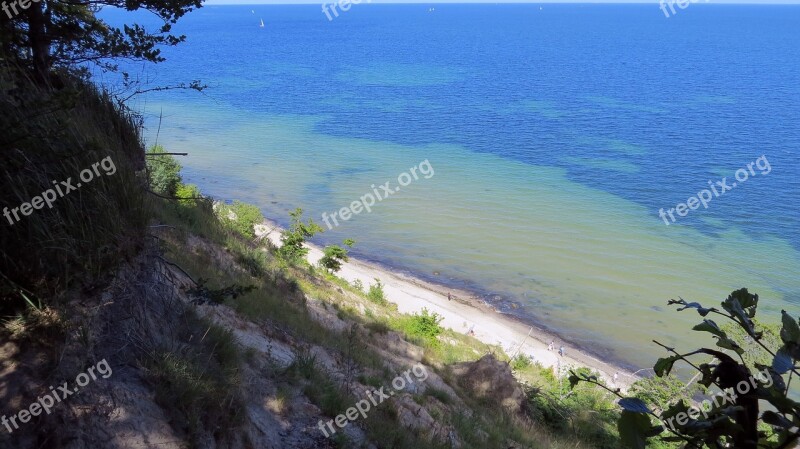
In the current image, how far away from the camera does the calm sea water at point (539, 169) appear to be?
2625 centimetres

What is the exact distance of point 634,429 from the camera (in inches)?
73.1

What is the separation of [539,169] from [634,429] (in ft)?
142

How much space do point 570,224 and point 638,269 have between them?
6325 millimetres

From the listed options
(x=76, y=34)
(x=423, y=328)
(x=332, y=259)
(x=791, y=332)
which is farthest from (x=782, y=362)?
(x=332, y=259)

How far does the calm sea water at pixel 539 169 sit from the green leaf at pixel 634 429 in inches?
324

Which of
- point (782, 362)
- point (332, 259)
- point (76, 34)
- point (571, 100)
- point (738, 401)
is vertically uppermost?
point (571, 100)

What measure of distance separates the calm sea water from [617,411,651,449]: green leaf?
8.23m

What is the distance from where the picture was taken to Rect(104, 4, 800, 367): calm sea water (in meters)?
26.2

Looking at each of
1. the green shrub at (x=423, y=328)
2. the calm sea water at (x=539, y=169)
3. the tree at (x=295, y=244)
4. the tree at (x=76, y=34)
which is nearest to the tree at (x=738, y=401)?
the calm sea water at (x=539, y=169)

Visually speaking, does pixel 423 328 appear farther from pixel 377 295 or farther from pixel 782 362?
pixel 782 362

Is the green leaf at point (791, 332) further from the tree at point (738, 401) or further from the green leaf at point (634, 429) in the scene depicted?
the green leaf at point (634, 429)

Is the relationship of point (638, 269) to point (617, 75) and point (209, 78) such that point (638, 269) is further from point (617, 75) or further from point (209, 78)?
point (617, 75)

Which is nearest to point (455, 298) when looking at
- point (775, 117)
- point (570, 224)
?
point (570, 224)

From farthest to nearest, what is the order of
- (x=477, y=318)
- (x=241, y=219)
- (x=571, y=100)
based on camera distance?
(x=571, y=100)
(x=477, y=318)
(x=241, y=219)
